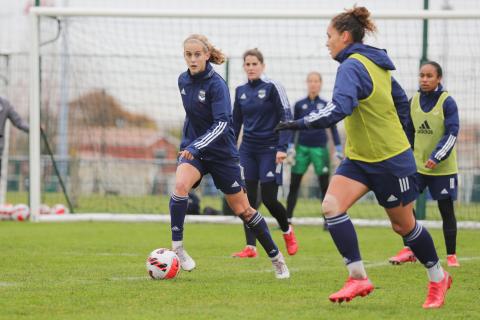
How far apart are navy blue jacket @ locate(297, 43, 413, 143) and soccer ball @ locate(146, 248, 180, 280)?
232 cm

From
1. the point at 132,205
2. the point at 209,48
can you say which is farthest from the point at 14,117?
the point at 209,48

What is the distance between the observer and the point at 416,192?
246 inches

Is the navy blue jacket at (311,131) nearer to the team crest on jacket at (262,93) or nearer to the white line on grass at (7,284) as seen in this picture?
the team crest on jacket at (262,93)

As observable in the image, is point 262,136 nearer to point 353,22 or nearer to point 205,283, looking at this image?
point 205,283

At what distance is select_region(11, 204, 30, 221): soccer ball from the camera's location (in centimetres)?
1541

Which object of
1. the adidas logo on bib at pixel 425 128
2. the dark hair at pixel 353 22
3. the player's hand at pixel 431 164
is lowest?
the player's hand at pixel 431 164

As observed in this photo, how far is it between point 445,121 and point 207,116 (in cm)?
258

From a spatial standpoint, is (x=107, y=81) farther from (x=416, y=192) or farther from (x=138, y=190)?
(x=416, y=192)

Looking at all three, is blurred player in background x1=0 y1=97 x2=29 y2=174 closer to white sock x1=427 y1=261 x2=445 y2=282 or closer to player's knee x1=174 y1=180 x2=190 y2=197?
player's knee x1=174 y1=180 x2=190 y2=197

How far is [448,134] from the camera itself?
9125mm

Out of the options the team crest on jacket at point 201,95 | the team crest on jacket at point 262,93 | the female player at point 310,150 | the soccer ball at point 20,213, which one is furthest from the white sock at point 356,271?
the soccer ball at point 20,213

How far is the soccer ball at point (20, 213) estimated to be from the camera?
15.4 metres

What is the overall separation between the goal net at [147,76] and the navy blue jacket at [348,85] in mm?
7790

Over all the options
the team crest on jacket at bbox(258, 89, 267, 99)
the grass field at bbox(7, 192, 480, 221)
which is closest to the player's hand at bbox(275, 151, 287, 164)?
the team crest on jacket at bbox(258, 89, 267, 99)
